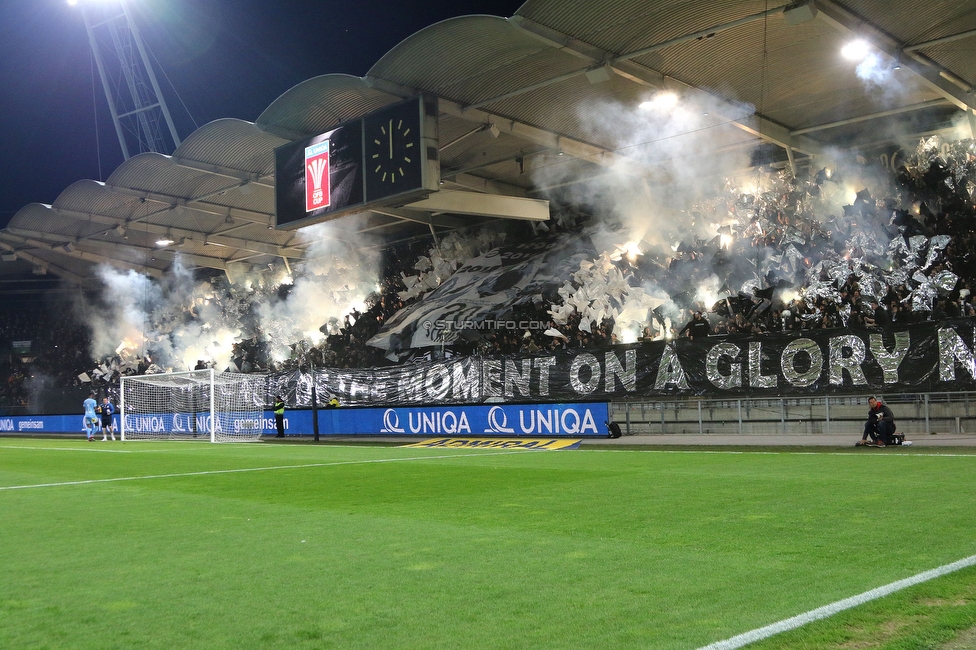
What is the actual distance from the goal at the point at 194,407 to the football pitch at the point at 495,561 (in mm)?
18129

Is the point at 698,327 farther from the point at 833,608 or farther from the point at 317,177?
the point at 833,608

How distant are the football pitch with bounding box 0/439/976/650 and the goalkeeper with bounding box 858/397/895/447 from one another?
14.3 ft

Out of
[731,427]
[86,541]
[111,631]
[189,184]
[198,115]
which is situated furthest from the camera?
[198,115]

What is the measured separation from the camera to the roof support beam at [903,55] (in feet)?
69.1

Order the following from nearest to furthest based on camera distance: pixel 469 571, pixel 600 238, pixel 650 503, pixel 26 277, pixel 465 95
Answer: pixel 469 571
pixel 650 503
pixel 465 95
pixel 600 238
pixel 26 277

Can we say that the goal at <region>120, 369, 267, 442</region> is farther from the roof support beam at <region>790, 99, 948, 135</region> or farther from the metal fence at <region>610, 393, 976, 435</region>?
the roof support beam at <region>790, 99, 948, 135</region>

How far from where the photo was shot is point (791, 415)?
20.1 m

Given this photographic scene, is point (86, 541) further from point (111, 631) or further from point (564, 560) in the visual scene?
point (564, 560)

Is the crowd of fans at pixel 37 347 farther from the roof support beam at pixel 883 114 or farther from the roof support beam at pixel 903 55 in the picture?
the roof support beam at pixel 903 55

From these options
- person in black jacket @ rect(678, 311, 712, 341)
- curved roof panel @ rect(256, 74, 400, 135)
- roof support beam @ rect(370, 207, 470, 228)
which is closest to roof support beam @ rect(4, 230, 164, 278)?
roof support beam @ rect(370, 207, 470, 228)

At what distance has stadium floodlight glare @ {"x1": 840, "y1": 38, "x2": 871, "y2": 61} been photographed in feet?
74.7

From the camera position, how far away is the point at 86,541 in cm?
699

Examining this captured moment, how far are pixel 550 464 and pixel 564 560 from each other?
28.3 feet

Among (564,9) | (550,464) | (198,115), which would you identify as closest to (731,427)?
(550,464)
